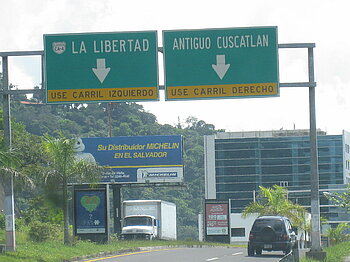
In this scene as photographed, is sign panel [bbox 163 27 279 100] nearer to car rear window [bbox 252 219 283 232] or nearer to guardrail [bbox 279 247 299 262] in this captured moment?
guardrail [bbox 279 247 299 262]

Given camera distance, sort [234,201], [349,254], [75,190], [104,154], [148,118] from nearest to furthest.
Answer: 1. [349,254]
2. [75,190]
3. [104,154]
4. [234,201]
5. [148,118]

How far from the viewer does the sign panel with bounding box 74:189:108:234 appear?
38688mm

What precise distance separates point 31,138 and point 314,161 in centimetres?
3924

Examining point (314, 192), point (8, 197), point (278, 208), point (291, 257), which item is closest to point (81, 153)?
point (278, 208)

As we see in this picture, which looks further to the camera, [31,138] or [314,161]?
[31,138]

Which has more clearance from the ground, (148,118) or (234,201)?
(148,118)

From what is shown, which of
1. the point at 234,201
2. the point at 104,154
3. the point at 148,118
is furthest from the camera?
the point at 148,118

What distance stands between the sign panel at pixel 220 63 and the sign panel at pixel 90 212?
45.3 ft

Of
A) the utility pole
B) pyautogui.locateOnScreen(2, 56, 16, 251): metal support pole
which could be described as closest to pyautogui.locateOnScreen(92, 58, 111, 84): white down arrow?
the utility pole

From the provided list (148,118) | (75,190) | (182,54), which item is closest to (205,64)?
(182,54)

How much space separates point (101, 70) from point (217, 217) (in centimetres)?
3522

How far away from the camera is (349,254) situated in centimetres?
3036

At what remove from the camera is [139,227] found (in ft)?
181

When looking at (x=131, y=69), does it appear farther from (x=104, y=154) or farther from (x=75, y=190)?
(x=104, y=154)
